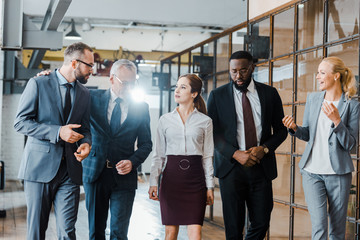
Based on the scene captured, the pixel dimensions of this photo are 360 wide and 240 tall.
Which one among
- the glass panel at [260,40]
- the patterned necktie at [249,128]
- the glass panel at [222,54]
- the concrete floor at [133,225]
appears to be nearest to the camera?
the patterned necktie at [249,128]

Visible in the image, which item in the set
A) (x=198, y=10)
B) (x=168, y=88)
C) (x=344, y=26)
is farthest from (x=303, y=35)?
(x=168, y=88)

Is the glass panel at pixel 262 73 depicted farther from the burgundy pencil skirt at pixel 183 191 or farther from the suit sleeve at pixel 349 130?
the burgundy pencil skirt at pixel 183 191

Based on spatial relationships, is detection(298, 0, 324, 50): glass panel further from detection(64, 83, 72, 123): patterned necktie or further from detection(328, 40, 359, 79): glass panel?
detection(64, 83, 72, 123): patterned necktie

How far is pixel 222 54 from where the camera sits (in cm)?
659

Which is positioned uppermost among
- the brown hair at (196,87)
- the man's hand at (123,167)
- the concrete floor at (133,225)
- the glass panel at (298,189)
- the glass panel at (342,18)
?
the glass panel at (342,18)

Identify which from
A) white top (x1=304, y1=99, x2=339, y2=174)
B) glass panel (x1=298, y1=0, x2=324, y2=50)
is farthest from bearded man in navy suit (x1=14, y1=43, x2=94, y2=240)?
glass panel (x1=298, y1=0, x2=324, y2=50)

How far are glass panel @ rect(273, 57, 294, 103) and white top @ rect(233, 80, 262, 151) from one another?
115 centimetres

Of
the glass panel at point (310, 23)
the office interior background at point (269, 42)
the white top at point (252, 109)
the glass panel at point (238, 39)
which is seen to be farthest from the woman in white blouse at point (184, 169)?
the glass panel at point (238, 39)

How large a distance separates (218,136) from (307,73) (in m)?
1.29

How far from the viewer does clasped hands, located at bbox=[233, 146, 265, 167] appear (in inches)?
131

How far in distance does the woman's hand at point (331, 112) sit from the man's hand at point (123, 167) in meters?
1.31

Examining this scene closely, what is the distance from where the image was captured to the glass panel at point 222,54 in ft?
21.0

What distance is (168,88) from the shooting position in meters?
9.84

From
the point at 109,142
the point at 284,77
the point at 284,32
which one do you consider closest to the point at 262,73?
the point at 284,77
